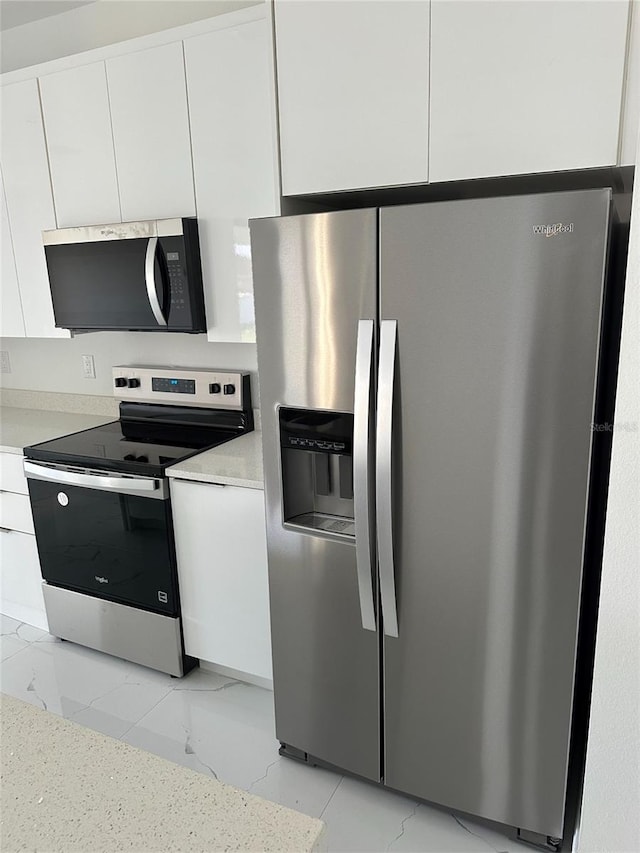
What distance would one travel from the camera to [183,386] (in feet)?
9.11

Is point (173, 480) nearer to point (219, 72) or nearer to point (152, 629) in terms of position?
point (152, 629)

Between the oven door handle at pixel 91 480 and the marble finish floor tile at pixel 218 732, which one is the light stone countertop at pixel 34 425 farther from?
the marble finish floor tile at pixel 218 732

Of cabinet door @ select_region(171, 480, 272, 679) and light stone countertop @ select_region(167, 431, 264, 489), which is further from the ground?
light stone countertop @ select_region(167, 431, 264, 489)

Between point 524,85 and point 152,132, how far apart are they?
1.39 m

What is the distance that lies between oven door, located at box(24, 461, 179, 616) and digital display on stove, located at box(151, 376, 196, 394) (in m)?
0.59

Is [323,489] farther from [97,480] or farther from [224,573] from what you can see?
[97,480]

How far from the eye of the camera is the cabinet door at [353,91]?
5.14 ft

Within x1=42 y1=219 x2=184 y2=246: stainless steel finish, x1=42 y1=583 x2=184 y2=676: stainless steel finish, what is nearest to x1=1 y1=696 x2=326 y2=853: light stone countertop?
x1=42 y1=583 x2=184 y2=676: stainless steel finish

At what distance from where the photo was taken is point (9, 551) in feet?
9.23

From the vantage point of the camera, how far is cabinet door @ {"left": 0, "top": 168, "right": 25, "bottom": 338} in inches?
110

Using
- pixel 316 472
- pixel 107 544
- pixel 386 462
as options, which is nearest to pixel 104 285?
pixel 107 544

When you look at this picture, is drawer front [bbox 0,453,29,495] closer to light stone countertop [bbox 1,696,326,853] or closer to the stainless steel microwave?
the stainless steel microwave

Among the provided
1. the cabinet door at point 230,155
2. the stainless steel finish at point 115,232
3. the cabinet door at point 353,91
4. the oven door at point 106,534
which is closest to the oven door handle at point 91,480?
the oven door at point 106,534

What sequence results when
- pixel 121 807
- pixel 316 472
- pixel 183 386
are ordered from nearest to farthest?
pixel 121 807, pixel 316 472, pixel 183 386
